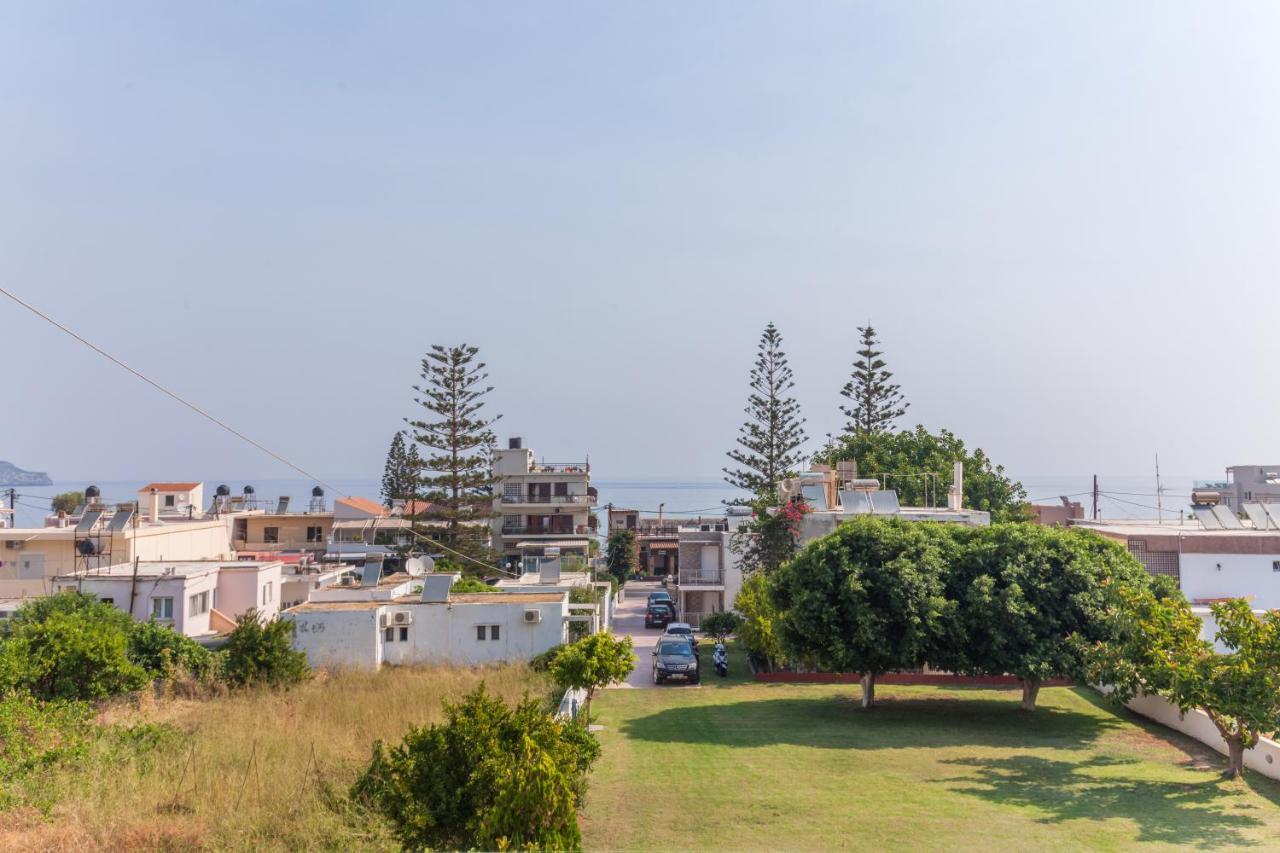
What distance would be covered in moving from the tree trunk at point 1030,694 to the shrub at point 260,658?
Result: 15.2 metres

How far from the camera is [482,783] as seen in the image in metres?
8.88

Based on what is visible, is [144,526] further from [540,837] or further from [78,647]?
[540,837]

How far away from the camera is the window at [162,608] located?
25.7m

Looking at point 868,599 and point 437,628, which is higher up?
point 868,599

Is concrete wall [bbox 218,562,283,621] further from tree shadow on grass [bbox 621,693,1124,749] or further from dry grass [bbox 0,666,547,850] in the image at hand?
tree shadow on grass [bbox 621,693,1124,749]

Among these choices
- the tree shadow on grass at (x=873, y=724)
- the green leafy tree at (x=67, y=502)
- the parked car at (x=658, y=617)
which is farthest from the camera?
the green leafy tree at (x=67, y=502)

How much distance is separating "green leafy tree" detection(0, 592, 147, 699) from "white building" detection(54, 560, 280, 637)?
12.5ft

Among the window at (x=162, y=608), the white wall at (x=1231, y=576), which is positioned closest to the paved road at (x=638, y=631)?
the window at (x=162, y=608)

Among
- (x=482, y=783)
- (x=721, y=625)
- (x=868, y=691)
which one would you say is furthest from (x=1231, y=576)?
(x=482, y=783)

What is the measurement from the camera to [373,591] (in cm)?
2619

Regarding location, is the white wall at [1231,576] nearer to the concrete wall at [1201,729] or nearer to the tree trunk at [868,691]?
the concrete wall at [1201,729]

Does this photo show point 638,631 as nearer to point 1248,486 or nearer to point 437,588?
point 437,588

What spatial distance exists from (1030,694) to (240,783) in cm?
1463

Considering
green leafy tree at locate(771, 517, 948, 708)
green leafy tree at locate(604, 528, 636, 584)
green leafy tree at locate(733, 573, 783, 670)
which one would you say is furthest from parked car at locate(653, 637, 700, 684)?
green leafy tree at locate(604, 528, 636, 584)
